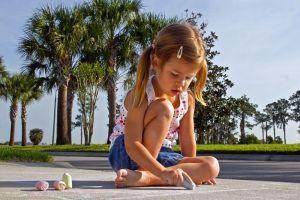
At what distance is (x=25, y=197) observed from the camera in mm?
2516

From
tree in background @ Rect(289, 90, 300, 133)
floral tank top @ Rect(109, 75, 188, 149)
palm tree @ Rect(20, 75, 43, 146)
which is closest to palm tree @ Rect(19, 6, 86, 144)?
palm tree @ Rect(20, 75, 43, 146)

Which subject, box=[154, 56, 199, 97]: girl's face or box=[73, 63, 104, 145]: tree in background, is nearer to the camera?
box=[154, 56, 199, 97]: girl's face

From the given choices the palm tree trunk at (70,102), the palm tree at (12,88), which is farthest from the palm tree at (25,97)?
the palm tree trunk at (70,102)

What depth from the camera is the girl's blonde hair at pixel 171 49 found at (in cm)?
307

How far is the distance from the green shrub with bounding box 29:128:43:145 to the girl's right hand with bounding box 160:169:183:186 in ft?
146

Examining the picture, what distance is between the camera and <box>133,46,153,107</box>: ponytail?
10.5 feet

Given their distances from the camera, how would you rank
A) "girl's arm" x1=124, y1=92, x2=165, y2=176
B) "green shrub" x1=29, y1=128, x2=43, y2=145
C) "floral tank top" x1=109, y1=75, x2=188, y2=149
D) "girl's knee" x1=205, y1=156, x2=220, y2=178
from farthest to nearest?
"green shrub" x1=29, y1=128, x2=43, y2=145
"floral tank top" x1=109, y1=75, x2=188, y2=149
"girl's knee" x1=205, y1=156, x2=220, y2=178
"girl's arm" x1=124, y1=92, x2=165, y2=176

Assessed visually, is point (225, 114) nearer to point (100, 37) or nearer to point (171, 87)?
point (100, 37)

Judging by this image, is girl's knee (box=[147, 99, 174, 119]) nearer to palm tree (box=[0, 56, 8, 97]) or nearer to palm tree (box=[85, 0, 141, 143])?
palm tree (box=[85, 0, 141, 143])

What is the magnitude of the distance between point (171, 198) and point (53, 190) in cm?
81

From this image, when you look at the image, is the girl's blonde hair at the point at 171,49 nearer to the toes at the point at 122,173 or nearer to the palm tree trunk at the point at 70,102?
the toes at the point at 122,173

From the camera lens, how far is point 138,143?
122 inches

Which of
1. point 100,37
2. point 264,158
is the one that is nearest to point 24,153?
point 264,158

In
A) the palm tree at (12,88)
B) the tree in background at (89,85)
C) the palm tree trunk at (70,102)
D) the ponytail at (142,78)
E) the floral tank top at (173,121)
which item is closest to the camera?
the ponytail at (142,78)
